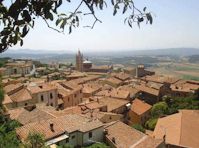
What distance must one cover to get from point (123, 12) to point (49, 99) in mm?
35743

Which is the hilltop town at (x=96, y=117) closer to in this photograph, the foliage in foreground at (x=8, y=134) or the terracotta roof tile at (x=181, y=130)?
the terracotta roof tile at (x=181, y=130)

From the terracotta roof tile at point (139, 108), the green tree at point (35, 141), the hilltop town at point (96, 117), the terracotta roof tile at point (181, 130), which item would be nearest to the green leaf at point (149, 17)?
the green tree at point (35, 141)

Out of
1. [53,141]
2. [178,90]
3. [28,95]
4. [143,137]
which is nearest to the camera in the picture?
[53,141]

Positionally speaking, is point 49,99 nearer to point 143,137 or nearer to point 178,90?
point 143,137

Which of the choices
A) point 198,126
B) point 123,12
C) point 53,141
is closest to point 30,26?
point 123,12

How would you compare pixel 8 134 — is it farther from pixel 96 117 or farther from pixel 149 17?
pixel 149 17

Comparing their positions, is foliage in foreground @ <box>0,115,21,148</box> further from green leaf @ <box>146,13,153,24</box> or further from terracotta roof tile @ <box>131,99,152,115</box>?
terracotta roof tile @ <box>131,99,152,115</box>

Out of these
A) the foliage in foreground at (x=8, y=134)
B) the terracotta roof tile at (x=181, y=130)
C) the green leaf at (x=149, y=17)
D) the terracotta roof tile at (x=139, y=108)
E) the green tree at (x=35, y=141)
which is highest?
the green leaf at (x=149, y=17)

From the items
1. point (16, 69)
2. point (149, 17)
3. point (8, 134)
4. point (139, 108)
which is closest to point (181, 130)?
point (8, 134)

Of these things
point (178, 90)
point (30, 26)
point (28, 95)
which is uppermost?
point (30, 26)

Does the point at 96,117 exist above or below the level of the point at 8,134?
below

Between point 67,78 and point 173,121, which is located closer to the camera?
point 173,121

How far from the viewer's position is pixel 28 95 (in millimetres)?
35688

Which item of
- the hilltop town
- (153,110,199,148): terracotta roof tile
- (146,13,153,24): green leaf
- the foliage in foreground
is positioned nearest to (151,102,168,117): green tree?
the hilltop town
